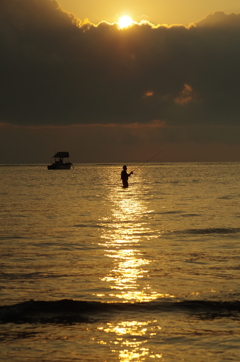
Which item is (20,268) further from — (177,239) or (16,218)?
(16,218)

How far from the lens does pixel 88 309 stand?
9930 millimetres

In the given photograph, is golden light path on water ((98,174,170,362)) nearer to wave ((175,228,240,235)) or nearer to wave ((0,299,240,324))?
wave ((0,299,240,324))

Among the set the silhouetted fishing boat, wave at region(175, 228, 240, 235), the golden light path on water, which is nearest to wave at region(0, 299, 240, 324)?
the golden light path on water

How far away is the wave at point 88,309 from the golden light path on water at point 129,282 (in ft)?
1.46

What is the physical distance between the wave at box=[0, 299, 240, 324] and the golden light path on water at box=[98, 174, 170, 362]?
45cm

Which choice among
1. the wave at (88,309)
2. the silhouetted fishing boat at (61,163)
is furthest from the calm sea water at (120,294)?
the silhouetted fishing boat at (61,163)

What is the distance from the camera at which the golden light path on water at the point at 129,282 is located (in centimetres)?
798

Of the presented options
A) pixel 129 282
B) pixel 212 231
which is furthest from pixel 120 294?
pixel 212 231

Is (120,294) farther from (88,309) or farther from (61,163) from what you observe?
(61,163)

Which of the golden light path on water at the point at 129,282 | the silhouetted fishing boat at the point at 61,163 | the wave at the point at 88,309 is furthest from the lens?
the silhouetted fishing boat at the point at 61,163

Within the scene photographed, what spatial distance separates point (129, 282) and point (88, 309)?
2.21 m

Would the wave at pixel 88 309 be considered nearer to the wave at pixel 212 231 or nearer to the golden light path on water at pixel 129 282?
the golden light path on water at pixel 129 282

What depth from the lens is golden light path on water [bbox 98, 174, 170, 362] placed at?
7.98 meters

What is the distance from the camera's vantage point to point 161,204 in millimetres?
36594
